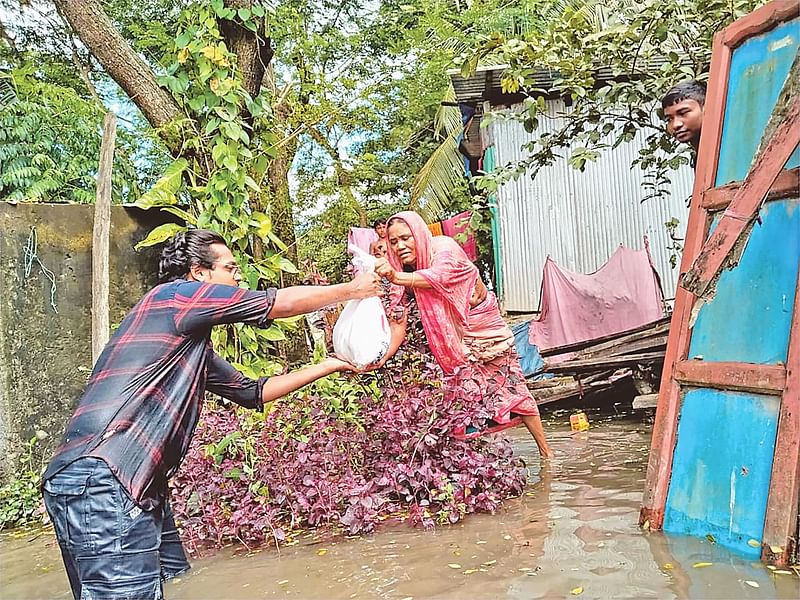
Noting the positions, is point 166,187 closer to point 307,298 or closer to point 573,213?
point 307,298

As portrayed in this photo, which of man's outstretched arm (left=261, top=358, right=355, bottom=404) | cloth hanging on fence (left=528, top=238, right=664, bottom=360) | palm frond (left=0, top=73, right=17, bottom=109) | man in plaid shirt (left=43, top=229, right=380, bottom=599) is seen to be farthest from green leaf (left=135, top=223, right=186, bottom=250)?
palm frond (left=0, top=73, right=17, bottom=109)

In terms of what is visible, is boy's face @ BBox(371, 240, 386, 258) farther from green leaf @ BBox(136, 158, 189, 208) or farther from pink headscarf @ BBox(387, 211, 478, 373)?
green leaf @ BBox(136, 158, 189, 208)

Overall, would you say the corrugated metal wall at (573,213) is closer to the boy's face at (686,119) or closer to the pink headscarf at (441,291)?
the pink headscarf at (441,291)

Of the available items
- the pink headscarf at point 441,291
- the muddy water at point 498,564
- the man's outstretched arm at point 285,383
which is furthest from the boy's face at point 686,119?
the man's outstretched arm at point 285,383

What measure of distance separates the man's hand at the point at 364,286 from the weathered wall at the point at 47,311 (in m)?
2.98

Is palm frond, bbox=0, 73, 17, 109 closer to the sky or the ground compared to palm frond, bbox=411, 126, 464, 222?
closer to the sky

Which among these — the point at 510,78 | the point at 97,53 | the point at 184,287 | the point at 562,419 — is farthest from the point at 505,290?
the point at 184,287

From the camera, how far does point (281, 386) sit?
3068 mm

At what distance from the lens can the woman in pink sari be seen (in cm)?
435

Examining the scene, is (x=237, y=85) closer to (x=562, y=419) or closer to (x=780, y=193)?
(x=780, y=193)

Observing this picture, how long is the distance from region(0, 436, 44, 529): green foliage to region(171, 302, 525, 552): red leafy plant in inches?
49.6

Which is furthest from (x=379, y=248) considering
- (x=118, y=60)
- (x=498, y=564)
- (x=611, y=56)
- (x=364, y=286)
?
(x=498, y=564)

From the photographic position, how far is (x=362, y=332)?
11.5 ft

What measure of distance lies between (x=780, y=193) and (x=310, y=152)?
13.2 m
